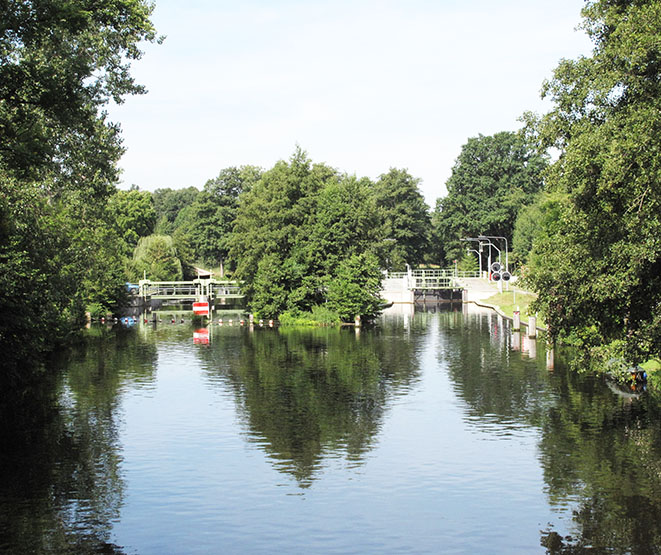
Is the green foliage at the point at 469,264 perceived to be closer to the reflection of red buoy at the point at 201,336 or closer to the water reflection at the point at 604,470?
the reflection of red buoy at the point at 201,336

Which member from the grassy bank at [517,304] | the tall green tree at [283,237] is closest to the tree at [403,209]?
the grassy bank at [517,304]

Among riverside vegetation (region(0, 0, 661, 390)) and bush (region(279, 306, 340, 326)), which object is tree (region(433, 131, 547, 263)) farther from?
bush (region(279, 306, 340, 326))

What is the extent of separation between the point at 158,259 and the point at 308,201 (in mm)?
45182

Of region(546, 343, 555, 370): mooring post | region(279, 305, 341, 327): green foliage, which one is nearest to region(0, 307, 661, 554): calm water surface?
region(546, 343, 555, 370): mooring post

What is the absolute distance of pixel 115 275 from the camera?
80.7 m

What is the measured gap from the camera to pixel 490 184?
124500 mm

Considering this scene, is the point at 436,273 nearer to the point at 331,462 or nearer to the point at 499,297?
the point at 499,297

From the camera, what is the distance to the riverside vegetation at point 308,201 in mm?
21219

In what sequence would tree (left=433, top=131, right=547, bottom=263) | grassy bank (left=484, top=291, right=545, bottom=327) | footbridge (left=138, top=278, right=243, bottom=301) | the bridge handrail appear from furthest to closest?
tree (left=433, top=131, right=547, bottom=263) < the bridge handrail < footbridge (left=138, top=278, right=243, bottom=301) < grassy bank (left=484, top=291, right=545, bottom=327)

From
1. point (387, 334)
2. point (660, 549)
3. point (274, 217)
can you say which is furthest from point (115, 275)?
point (660, 549)

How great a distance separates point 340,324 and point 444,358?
23668 mm

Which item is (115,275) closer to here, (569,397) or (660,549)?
(569,397)

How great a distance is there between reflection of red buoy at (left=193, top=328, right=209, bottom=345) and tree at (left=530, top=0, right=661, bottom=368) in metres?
36.2

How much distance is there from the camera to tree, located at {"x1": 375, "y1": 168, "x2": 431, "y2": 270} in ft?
413
